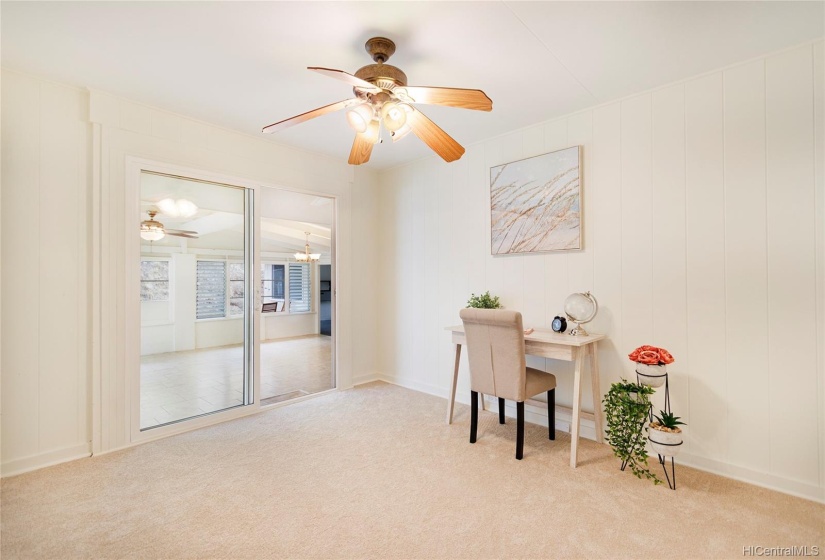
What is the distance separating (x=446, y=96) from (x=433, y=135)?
346 millimetres

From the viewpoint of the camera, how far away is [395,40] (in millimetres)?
2074

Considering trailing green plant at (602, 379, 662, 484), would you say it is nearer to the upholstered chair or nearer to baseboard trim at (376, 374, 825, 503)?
baseboard trim at (376, 374, 825, 503)

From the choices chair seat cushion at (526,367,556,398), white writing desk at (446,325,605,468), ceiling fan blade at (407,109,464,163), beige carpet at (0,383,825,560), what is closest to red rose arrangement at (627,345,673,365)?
white writing desk at (446,325,605,468)

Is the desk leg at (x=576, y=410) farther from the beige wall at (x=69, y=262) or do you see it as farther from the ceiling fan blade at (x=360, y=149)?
the beige wall at (x=69, y=262)

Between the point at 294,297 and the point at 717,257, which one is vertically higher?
the point at 717,257

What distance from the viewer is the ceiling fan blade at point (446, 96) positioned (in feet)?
6.06

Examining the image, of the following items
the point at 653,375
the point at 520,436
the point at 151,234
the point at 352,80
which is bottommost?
the point at 520,436

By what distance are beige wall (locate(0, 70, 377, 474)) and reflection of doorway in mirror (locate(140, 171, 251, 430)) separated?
17cm

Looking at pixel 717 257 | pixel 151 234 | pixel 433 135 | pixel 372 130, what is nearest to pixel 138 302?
pixel 151 234

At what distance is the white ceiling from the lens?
186 centimetres

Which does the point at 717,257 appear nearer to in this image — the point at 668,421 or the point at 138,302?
the point at 668,421

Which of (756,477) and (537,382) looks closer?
(756,477)

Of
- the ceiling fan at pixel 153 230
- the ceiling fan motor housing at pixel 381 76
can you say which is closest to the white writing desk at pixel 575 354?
the ceiling fan motor housing at pixel 381 76
